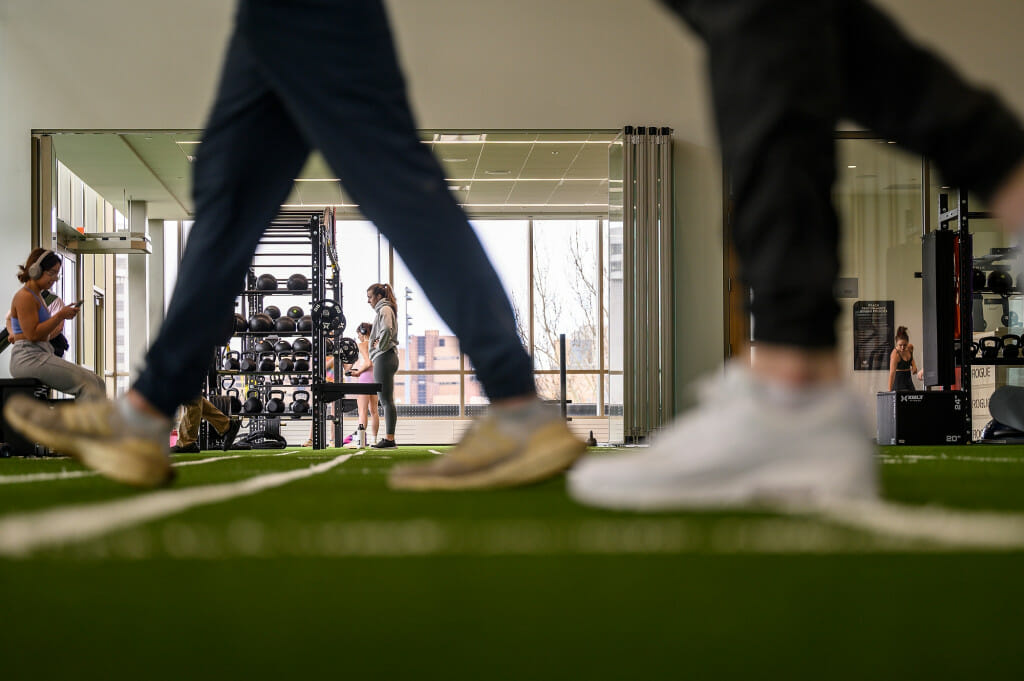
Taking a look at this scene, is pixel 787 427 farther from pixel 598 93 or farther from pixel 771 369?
pixel 598 93

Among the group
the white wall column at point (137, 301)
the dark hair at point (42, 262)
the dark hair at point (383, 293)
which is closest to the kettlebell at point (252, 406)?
the dark hair at point (383, 293)

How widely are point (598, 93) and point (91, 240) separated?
5.90 m

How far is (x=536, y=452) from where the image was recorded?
1.20 m

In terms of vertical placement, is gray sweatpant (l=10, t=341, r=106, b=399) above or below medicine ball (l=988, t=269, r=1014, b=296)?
below

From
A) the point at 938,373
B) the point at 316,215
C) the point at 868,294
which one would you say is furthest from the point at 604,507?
the point at 868,294

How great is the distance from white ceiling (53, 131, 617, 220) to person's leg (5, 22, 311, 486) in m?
6.86

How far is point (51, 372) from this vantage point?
5262 mm

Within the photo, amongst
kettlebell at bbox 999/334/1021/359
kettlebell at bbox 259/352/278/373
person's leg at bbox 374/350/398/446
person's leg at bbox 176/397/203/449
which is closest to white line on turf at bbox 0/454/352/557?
person's leg at bbox 176/397/203/449

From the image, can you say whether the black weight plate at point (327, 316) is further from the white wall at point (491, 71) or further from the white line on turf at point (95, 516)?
the white line on turf at point (95, 516)

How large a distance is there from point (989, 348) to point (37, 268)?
6904 millimetres

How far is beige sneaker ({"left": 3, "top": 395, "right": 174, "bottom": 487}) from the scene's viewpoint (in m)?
1.19

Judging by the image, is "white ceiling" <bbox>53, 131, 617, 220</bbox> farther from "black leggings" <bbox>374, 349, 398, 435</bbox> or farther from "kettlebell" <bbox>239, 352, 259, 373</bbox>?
"black leggings" <bbox>374, 349, 398, 435</bbox>

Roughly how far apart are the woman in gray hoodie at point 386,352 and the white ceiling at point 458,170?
1.61 m

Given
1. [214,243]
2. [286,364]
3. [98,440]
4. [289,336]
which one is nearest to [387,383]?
[286,364]
